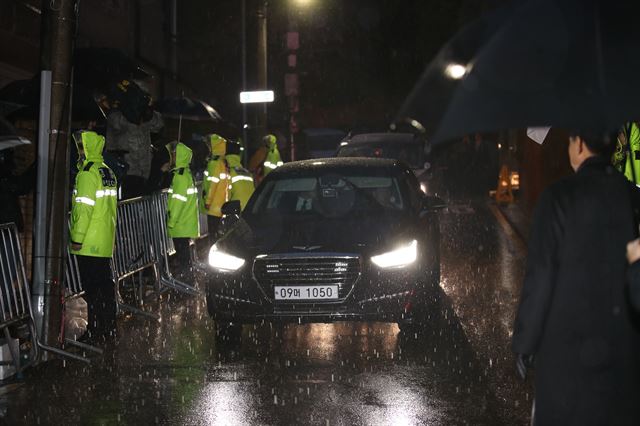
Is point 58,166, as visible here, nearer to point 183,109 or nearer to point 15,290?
point 15,290

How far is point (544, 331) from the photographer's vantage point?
4.00 metres

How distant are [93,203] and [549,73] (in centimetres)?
594

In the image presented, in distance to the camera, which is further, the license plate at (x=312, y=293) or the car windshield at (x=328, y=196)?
the car windshield at (x=328, y=196)

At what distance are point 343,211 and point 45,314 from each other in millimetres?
2783

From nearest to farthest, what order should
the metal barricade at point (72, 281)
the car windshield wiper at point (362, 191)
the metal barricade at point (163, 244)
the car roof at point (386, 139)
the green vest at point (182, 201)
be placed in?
the metal barricade at point (72, 281) < the car windshield wiper at point (362, 191) < the metal barricade at point (163, 244) < the green vest at point (182, 201) < the car roof at point (386, 139)

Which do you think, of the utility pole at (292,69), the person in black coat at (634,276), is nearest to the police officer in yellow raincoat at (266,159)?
the utility pole at (292,69)

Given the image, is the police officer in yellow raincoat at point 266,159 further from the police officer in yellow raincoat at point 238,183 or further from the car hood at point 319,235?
the car hood at point 319,235

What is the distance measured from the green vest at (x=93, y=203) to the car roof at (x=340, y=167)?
5.76 feet

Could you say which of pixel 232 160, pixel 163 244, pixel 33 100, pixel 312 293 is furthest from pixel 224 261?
pixel 232 160

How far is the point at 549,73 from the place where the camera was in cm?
379

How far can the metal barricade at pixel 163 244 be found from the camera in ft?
38.3

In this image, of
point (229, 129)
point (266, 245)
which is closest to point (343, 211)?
point (266, 245)

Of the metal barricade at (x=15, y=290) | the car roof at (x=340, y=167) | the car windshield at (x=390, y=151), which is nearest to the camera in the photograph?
the metal barricade at (x=15, y=290)

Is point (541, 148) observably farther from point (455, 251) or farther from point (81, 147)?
point (81, 147)
